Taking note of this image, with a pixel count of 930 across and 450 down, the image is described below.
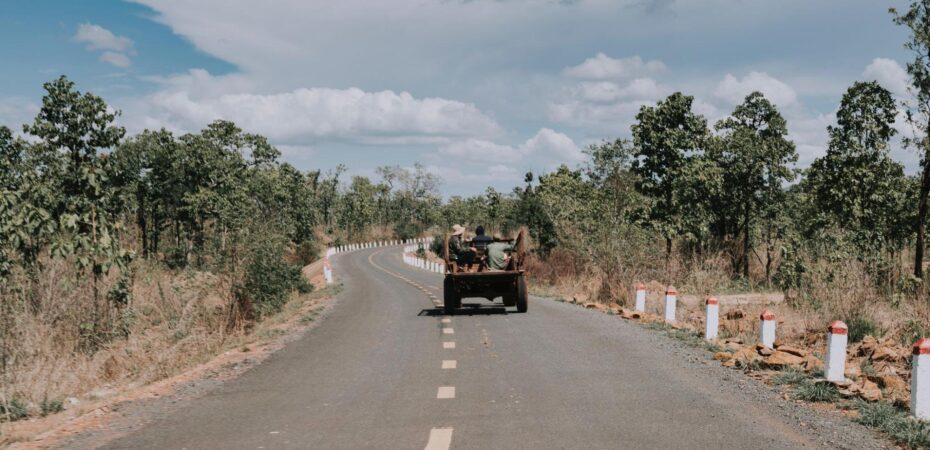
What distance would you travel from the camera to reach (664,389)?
26.9 feet

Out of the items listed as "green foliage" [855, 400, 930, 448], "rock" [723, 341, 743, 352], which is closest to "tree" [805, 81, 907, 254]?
"rock" [723, 341, 743, 352]

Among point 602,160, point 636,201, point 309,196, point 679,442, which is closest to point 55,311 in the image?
point 679,442

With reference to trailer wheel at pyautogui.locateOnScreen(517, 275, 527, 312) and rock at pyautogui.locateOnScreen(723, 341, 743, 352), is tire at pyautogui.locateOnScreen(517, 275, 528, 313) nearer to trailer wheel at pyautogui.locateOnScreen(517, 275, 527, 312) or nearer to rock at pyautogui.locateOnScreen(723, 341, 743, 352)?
trailer wheel at pyautogui.locateOnScreen(517, 275, 527, 312)

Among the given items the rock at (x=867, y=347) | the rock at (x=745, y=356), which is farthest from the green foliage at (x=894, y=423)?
the rock at (x=867, y=347)

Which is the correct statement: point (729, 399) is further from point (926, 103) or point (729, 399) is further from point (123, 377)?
point (926, 103)

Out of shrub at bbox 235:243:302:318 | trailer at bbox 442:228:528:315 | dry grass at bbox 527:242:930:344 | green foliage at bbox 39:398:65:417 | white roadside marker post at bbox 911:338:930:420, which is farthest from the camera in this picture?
shrub at bbox 235:243:302:318

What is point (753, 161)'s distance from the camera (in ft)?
137

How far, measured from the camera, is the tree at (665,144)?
3956 cm

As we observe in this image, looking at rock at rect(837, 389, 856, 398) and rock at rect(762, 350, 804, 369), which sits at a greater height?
rock at rect(762, 350, 804, 369)

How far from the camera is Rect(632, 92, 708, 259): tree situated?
39.6 metres

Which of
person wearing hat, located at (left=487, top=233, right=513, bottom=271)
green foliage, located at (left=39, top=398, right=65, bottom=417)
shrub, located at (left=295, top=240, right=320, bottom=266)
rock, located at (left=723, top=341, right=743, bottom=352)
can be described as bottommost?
shrub, located at (left=295, top=240, right=320, bottom=266)

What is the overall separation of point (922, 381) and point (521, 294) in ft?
33.7

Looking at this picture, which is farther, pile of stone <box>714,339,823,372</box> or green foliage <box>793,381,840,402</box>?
pile of stone <box>714,339,823,372</box>

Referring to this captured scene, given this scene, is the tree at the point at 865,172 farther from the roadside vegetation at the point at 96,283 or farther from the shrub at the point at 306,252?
the shrub at the point at 306,252
